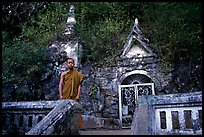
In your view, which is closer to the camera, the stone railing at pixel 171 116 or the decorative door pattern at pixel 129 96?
the stone railing at pixel 171 116

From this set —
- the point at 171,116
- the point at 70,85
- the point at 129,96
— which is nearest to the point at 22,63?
the point at 70,85

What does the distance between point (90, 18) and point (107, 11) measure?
1.15m

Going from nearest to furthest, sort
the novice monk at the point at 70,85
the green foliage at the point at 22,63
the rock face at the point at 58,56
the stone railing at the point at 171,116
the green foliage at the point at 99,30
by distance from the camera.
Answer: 1. the stone railing at the point at 171,116
2. the novice monk at the point at 70,85
3. the green foliage at the point at 22,63
4. the green foliage at the point at 99,30
5. the rock face at the point at 58,56

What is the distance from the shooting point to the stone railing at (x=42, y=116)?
479 centimetres

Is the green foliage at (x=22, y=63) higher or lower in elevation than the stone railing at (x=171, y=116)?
higher

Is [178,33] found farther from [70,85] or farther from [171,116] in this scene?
[171,116]

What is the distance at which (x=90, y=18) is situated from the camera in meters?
14.5

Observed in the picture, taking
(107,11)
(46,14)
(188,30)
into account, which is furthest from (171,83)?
(46,14)

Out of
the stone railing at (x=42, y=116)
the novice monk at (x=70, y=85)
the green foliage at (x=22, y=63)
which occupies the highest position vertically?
the green foliage at (x=22, y=63)

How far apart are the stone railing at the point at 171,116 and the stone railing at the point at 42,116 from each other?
1.40 meters

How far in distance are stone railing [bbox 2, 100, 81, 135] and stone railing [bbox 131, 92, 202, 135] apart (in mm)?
1401

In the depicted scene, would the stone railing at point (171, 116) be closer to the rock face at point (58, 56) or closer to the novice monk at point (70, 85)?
the novice monk at point (70, 85)

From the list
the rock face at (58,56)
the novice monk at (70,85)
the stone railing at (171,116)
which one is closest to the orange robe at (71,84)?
the novice monk at (70,85)

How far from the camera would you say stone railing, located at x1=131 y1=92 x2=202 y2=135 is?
14.2ft
